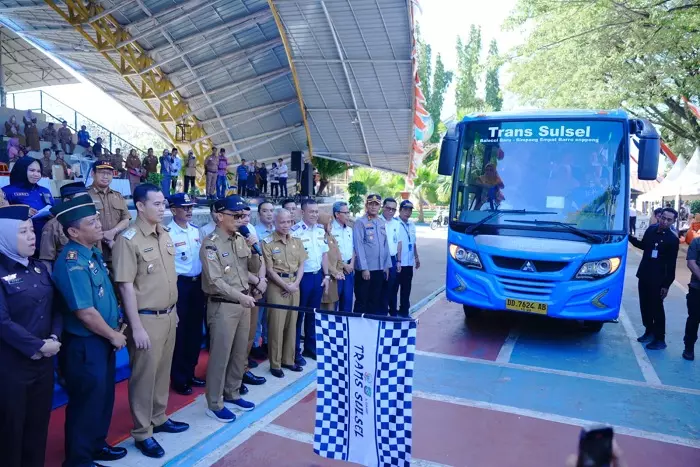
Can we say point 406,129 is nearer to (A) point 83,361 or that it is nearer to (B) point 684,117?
(B) point 684,117

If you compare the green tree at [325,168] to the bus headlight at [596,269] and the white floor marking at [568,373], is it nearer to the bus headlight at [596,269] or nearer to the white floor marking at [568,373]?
the white floor marking at [568,373]

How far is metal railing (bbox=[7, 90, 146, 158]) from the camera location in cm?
2019

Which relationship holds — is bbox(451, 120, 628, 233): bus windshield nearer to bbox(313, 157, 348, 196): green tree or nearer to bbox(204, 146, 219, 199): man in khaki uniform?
bbox(204, 146, 219, 199): man in khaki uniform

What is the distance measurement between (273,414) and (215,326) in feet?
3.20

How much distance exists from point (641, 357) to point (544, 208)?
225cm

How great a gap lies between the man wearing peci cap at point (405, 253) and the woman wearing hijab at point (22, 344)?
5.48 m

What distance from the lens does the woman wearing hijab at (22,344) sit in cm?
278

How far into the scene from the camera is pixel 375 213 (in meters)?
7.00

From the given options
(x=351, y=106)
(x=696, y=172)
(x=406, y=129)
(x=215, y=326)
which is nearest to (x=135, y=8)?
(x=351, y=106)

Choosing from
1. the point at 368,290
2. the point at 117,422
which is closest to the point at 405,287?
the point at 368,290

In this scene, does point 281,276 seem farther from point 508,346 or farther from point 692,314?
point 692,314

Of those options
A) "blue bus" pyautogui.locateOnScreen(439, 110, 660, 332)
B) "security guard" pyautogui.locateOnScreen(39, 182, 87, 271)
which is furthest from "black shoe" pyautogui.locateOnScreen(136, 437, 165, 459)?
"blue bus" pyautogui.locateOnScreen(439, 110, 660, 332)

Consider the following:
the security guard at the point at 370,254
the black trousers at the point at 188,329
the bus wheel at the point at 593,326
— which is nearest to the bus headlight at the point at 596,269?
the bus wheel at the point at 593,326

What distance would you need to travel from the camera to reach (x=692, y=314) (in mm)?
5973
